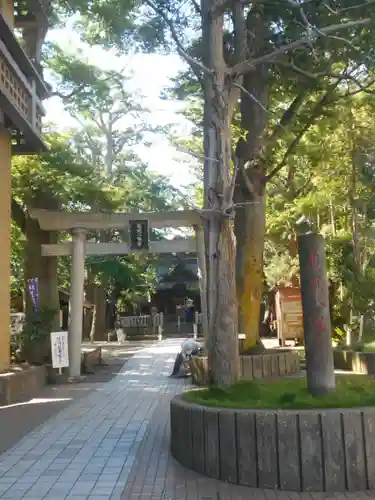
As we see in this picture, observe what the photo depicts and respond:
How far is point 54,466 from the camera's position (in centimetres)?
640

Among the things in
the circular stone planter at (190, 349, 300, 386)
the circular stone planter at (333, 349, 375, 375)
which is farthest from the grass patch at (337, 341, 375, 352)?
the circular stone planter at (190, 349, 300, 386)

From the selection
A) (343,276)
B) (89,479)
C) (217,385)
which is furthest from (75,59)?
(89,479)

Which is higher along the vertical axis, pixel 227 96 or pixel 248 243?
pixel 227 96

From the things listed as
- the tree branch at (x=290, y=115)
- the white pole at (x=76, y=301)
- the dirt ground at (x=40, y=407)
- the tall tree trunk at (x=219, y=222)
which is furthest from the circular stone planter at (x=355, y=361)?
the tall tree trunk at (x=219, y=222)

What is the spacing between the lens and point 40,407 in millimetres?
10734

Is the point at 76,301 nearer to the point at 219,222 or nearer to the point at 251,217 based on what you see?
the point at 251,217

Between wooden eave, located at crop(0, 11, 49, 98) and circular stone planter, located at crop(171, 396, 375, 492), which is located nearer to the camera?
circular stone planter, located at crop(171, 396, 375, 492)

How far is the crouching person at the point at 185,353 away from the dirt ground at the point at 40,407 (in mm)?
1721

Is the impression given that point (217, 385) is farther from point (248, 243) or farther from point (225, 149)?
point (248, 243)

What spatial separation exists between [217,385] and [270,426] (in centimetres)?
218

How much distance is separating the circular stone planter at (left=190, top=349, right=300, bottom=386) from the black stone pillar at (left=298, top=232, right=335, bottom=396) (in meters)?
6.54

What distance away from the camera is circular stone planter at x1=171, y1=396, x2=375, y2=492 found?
5.27 meters

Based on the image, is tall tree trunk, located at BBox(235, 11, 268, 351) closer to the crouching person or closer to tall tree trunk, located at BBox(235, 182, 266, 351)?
tall tree trunk, located at BBox(235, 182, 266, 351)

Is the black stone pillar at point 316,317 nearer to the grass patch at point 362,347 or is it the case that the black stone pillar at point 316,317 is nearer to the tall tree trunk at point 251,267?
the tall tree trunk at point 251,267
